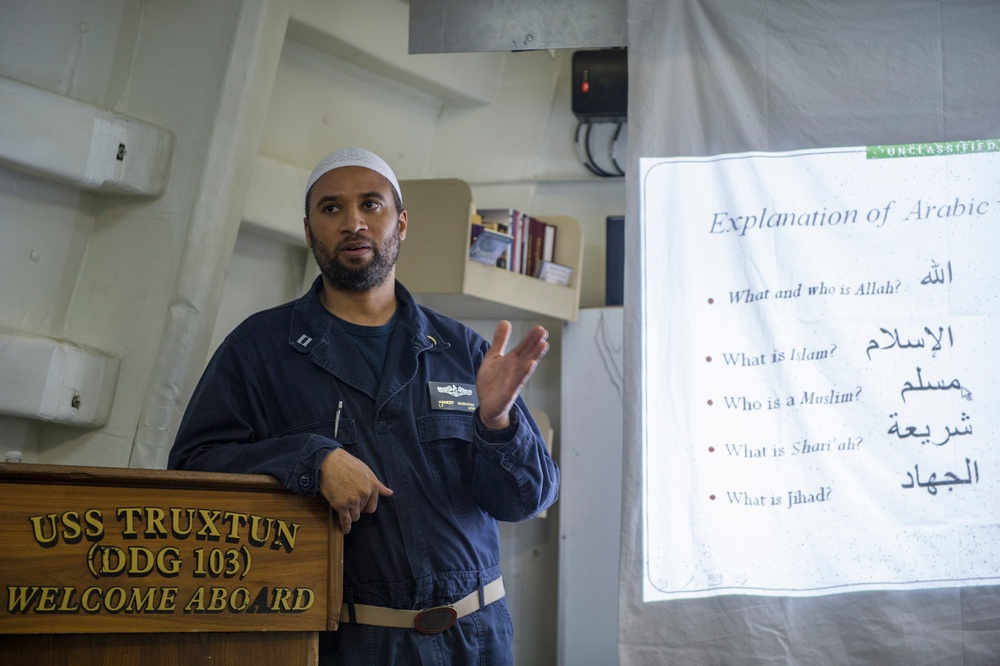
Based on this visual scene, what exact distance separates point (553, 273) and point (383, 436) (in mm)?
1920

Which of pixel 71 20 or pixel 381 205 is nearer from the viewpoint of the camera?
pixel 381 205

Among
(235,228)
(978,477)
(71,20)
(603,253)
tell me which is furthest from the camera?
(603,253)

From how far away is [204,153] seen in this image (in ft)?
8.41

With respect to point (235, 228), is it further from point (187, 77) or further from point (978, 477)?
point (978, 477)

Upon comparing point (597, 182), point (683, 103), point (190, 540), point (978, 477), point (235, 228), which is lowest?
point (190, 540)

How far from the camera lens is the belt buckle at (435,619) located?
154 cm

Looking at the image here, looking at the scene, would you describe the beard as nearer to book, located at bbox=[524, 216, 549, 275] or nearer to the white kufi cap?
the white kufi cap

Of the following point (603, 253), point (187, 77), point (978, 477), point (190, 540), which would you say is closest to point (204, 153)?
point (187, 77)

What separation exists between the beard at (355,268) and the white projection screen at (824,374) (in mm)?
682

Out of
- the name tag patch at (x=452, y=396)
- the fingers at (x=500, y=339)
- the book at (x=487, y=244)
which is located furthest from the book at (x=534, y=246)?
the fingers at (x=500, y=339)

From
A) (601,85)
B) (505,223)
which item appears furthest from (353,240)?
(601,85)

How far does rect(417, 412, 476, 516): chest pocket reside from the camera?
5.49 ft

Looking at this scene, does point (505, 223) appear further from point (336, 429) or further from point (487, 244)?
point (336, 429)

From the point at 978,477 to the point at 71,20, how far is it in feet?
8.16
